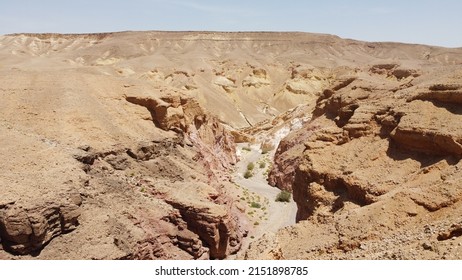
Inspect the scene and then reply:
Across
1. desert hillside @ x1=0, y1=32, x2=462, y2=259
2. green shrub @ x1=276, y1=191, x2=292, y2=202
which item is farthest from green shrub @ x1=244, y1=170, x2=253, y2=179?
green shrub @ x1=276, y1=191, x2=292, y2=202

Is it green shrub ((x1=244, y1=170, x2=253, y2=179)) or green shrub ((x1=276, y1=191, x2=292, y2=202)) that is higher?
green shrub ((x1=276, y1=191, x2=292, y2=202))

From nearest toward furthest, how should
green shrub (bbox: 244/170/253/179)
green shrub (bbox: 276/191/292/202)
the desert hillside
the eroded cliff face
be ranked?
the eroded cliff face < the desert hillside < green shrub (bbox: 276/191/292/202) < green shrub (bbox: 244/170/253/179)

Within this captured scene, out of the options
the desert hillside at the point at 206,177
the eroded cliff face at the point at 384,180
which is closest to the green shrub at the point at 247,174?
the desert hillside at the point at 206,177

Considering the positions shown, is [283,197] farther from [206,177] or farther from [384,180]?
[384,180]

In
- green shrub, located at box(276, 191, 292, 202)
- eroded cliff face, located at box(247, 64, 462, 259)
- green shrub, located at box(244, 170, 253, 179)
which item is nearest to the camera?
eroded cliff face, located at box(247, 64, 462, 259)

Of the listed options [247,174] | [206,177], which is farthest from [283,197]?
[247,174]

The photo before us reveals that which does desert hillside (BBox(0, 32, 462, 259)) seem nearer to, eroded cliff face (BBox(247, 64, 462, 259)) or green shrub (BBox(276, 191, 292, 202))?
eroded cliff face (BBox(247, 64, 462, 259))

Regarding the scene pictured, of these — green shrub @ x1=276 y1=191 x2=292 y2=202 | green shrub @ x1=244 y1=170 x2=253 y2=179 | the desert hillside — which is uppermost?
the desert hillside

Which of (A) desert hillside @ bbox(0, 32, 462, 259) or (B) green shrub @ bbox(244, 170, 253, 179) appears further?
(B) green shrub @ bbox(244, 170, 253, 179)
